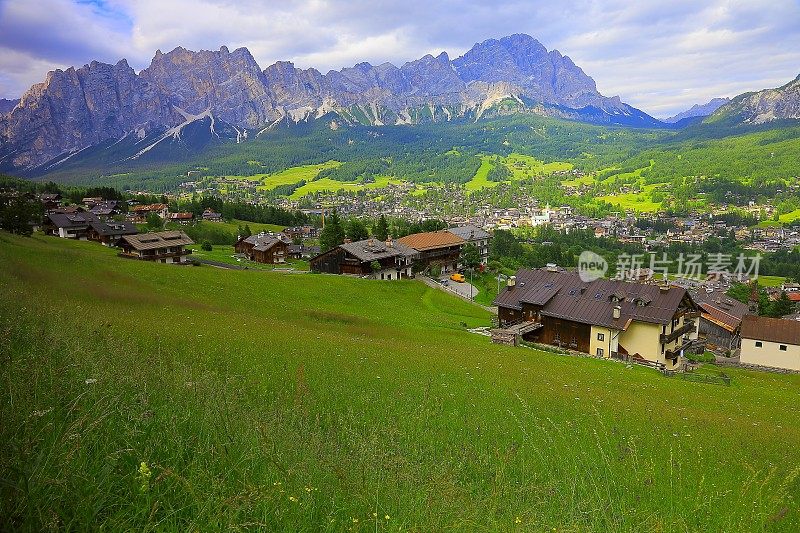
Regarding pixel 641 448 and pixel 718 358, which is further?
pixel 718 358

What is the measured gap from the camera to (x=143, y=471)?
4.81 metres

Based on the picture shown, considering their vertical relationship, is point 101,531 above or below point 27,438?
below

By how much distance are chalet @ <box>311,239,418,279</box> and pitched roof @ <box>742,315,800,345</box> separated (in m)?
48.6

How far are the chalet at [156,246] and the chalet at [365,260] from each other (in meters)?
21.7

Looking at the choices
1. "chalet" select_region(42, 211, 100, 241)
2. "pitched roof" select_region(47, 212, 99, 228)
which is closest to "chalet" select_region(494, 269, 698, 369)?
"chalet" select_region(42, 211, 100, 241)

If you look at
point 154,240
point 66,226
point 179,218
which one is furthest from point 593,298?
point 179,218

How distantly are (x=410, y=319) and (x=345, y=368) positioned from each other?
30250 mm

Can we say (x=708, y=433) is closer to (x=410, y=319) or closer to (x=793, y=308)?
(x=410, y=319)

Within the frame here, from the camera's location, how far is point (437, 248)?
9150cm

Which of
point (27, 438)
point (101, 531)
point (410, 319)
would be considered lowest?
point (410, 319)

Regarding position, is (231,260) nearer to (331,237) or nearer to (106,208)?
(331,237)

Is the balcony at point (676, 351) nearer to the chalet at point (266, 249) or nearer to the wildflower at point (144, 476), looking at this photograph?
the wildflower at point (144, 476)

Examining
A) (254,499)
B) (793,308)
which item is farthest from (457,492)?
(793,308)

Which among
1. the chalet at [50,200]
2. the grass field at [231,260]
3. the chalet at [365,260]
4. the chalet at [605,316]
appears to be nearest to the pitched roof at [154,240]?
the grass field at [231,260]
